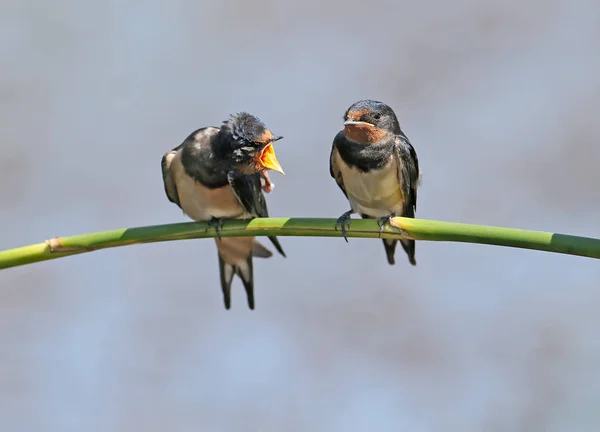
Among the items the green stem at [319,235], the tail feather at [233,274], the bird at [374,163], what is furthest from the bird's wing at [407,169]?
the green stem at [319,235]

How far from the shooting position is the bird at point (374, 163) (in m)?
3.29

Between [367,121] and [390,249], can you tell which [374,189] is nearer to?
[367,121]

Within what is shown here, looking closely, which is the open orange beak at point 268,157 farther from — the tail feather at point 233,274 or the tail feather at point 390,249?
the tail feather at point 390,249

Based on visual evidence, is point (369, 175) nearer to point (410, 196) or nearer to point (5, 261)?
point (410, 196)

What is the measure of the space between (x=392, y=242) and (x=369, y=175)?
2.09 ft

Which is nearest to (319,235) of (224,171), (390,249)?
(224,171)

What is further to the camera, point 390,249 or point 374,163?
point 390,249

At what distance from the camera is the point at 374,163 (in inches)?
132

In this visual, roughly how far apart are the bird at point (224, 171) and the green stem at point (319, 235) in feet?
3.04

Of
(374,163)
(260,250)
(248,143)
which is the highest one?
(248,143)

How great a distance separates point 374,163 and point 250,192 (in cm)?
51

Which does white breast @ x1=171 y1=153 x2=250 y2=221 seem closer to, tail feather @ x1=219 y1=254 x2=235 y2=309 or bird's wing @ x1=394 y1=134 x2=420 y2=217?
tail feather @ x1=219 y1=254 x2=235 y2=309

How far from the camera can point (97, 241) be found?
1812 millimetres

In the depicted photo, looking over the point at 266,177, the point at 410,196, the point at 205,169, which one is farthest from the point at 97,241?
the point at 410,196
